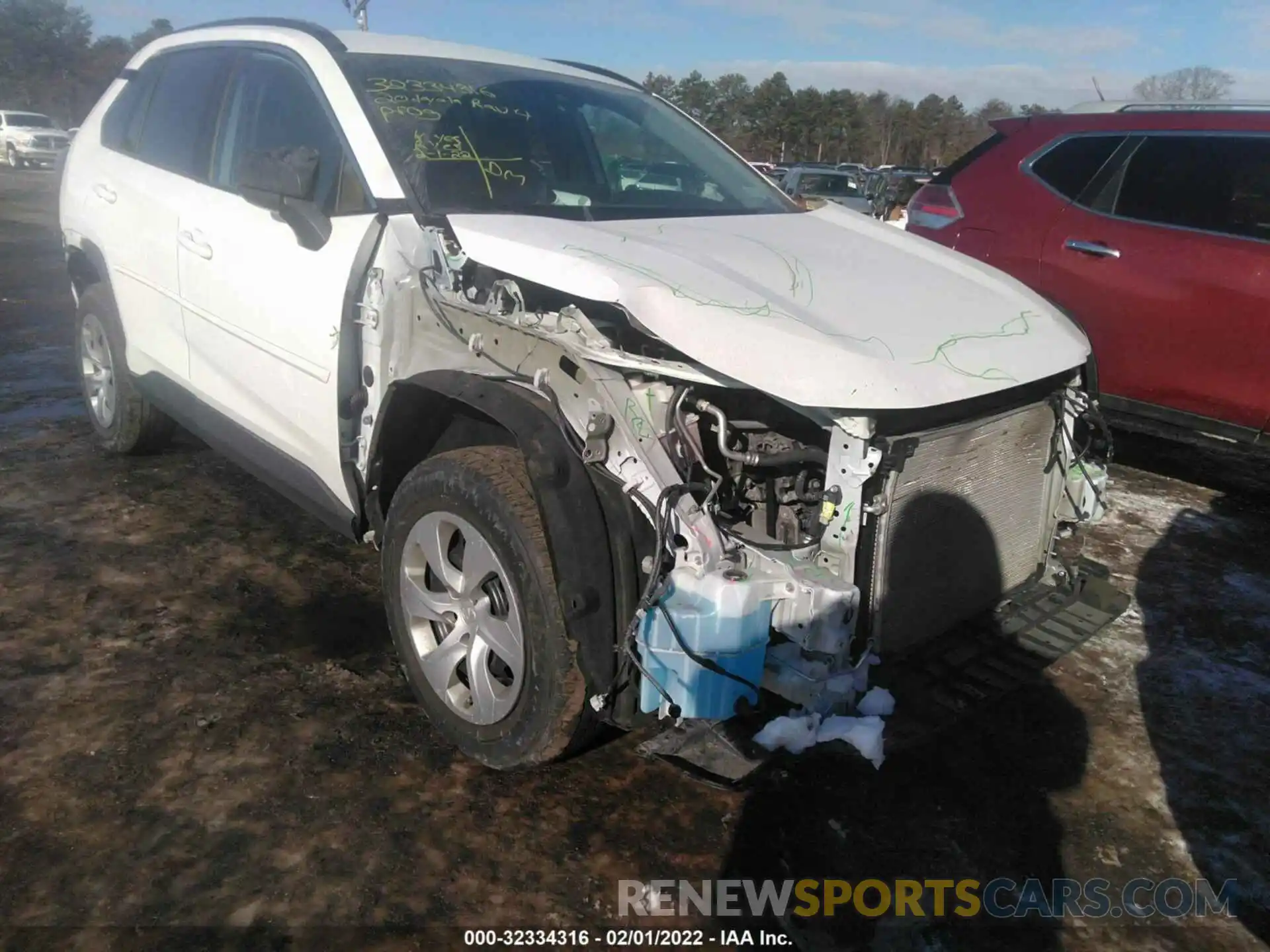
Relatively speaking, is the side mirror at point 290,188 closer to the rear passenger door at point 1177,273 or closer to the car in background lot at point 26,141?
the rear passenger door at point 1177,273

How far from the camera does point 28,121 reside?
30.9 m

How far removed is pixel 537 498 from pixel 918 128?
74.2 m

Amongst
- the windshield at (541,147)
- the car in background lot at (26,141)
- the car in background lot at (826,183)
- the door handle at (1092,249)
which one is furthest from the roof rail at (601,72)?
the car in background lot at (26,141)

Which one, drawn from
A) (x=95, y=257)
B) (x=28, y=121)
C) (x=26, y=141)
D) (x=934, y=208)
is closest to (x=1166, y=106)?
(x=934, y=208)

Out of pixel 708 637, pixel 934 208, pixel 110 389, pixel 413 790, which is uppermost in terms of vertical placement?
pixel 934 208

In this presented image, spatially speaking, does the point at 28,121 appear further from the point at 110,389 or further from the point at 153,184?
the point at 153,184

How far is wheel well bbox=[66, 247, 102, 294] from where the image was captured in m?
4.67

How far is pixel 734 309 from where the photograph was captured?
2.35 meters

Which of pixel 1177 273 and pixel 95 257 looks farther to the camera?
pixel 1177 273

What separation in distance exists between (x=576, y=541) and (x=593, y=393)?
0.38m

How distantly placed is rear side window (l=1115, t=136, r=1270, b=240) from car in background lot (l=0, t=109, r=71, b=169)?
33.2 metres

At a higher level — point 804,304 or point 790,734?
point 804,304

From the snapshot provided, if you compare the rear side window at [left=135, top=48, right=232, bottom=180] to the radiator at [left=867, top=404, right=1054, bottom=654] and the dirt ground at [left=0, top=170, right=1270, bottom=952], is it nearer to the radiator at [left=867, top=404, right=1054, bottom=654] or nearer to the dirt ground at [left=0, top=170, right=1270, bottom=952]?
the dirt ground at [left=0, top=170, right=1270, bottom=952]

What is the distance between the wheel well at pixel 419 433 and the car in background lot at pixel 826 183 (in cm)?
1583
